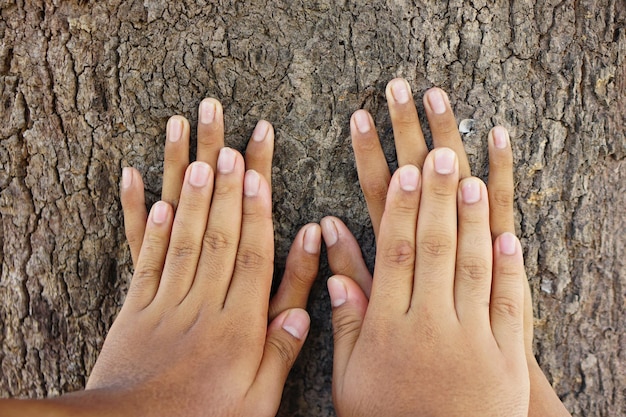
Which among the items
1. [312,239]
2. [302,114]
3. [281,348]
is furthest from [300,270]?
[302,114]

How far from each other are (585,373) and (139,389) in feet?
4.45

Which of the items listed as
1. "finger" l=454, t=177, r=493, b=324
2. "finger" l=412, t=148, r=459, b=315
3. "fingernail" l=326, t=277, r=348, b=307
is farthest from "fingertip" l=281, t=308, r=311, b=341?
"finger" l=454, t=177, r=493, b=324

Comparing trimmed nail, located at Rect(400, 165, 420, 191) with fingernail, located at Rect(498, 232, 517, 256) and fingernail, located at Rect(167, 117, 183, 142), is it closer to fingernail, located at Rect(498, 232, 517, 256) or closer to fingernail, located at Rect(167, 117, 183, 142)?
fingernail, located at Rect(498, 232, 517, 256)

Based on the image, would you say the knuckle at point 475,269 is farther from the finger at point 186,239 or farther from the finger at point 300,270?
the finger at point 186,239

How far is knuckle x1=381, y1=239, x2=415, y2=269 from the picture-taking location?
1631 mm

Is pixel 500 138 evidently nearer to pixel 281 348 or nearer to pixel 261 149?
pixel 261 149

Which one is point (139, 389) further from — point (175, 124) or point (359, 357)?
point (175, 124)

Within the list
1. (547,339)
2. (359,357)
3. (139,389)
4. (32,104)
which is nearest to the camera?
(139,389)

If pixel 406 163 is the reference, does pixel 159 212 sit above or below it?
below

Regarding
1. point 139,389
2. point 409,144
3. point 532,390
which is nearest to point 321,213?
point 409,144

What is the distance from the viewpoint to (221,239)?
169 cm

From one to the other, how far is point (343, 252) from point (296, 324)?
9.9 inches

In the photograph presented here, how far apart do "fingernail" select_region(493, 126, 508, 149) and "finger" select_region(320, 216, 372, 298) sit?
495 millimetres

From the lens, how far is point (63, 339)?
72.5 inches
